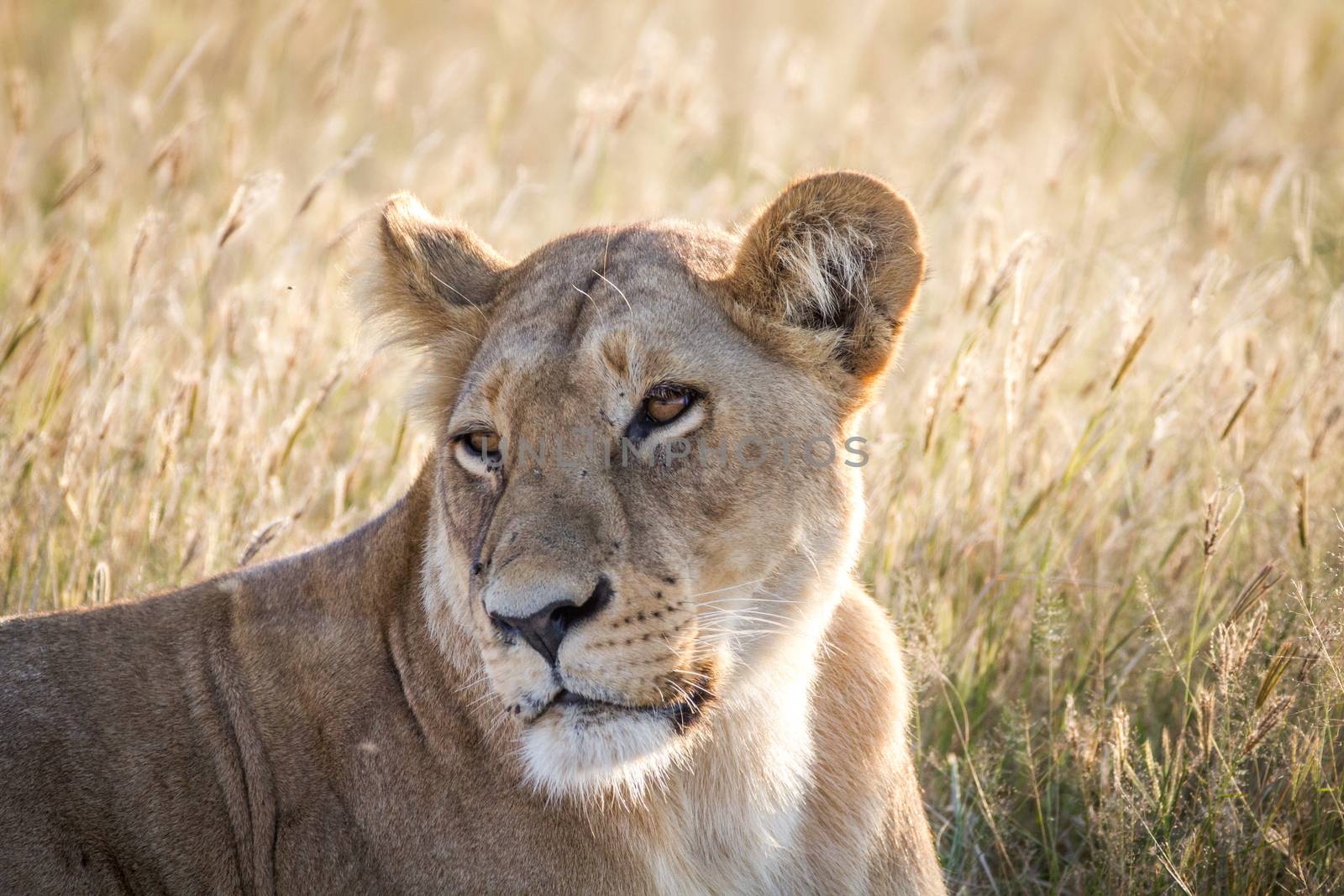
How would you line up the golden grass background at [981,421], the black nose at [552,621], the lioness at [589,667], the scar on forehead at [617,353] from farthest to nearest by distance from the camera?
the golden grass background at [981,421] < the scar on forehead at [617,353] < the lioness at [589,667] < the black nose at [552,621]

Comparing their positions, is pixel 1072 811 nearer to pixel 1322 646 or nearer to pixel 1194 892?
pixel 1194 892

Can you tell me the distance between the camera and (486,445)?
3324mm

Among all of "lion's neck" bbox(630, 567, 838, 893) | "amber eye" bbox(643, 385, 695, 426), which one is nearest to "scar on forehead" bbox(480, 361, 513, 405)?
"amber eye" bbox(643, 385, 695, 426)

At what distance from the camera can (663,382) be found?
3127 mm

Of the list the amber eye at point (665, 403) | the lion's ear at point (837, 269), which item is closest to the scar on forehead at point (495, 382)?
the amber eye at point (665, 403)

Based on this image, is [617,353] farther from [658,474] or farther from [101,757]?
[101,757]

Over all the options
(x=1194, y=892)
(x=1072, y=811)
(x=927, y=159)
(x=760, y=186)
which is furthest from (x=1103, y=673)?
(x=927, y=159)

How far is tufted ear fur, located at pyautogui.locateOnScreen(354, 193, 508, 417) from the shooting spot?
3682 mm

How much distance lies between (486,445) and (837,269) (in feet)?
3.21

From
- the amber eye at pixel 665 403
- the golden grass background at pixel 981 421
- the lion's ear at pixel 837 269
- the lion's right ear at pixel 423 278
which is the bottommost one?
the golden grass background at pixel 981 421

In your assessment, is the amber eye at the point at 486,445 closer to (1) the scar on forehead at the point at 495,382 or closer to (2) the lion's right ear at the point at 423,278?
(1) the scar on forehead at the point at 495,382

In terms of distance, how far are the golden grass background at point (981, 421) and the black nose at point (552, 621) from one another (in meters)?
1.48

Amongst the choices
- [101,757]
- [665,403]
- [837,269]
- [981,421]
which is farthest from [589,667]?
[981,421]

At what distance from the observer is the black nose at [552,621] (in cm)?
276
